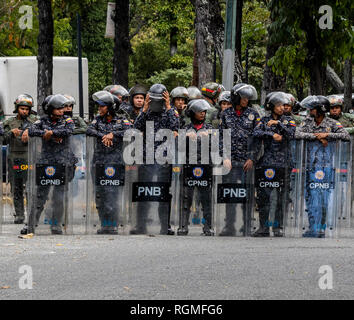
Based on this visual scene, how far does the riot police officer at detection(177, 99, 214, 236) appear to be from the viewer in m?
12.3

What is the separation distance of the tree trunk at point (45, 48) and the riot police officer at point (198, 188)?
9.64 metres

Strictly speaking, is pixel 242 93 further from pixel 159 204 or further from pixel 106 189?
pixel 106 189

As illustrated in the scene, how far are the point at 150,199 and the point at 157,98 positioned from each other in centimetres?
135

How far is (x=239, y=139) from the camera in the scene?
1256 centimetres

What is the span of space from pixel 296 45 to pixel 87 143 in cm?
599

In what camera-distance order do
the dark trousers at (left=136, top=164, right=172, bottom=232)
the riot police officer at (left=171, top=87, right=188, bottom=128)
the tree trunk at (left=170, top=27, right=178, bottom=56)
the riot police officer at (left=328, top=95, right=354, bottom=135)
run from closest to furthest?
1. the dark trousers at (left=136, top=164, right=172, bottom=232)
2. the riot police officer at (left=171, top=87, right=188, bottom=128)
3. the riot police officer at (left=328, top=95, right=354, bottom=135)
4. the tree trunk at (left=170, top=27, right=178, bottom=56)

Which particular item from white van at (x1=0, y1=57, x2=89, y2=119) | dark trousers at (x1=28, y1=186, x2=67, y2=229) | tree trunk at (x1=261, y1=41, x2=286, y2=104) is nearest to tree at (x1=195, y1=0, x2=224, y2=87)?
tree trunk at (x1=261, y1=41, x2=286, y2=104)

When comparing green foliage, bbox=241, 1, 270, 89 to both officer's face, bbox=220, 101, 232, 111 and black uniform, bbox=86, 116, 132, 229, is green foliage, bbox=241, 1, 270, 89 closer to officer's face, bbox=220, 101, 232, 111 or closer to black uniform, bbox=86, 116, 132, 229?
officer's face, bbox=220, 101, 232, 111

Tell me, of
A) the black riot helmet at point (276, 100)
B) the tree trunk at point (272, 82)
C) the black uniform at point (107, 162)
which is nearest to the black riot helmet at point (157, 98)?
the black uniform at point (107, 162)

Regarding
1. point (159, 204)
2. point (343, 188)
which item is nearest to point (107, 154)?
point (159, 204)

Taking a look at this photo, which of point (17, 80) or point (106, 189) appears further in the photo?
point (17, 80)

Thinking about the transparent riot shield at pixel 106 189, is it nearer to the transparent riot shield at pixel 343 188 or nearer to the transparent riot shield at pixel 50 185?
the transparent riot shield at pixel 50 185

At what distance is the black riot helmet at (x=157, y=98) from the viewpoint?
477 inches
